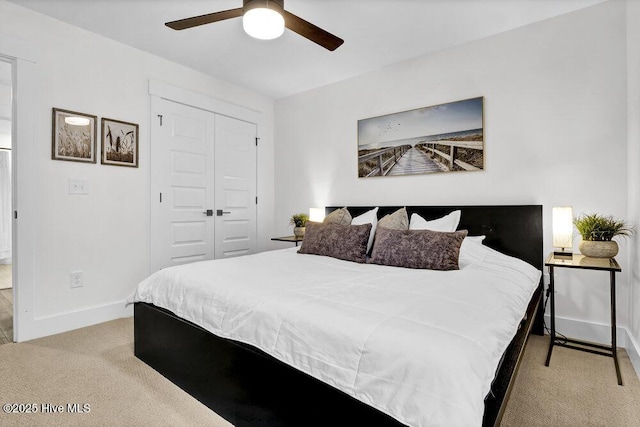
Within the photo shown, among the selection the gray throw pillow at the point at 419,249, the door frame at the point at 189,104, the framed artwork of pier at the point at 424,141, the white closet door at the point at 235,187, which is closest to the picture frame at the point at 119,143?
the door frame at the point at 189,104

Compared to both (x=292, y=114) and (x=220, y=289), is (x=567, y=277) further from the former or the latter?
(x=292, y=114)

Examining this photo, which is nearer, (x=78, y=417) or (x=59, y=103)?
(x=78, y=417)

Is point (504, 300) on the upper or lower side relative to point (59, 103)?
lower

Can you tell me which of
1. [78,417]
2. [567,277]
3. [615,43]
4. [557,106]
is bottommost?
[78,417]

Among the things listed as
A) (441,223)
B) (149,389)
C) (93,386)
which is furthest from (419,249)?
(93,386)

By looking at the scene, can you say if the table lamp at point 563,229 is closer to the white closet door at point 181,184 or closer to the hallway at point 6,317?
the white closet door at point 181,184

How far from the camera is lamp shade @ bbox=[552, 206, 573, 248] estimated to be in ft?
7.71

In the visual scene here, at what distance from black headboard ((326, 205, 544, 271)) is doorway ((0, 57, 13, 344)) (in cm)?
380

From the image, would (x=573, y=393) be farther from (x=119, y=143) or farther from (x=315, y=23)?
(x=119, y=143)

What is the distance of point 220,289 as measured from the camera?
173cm

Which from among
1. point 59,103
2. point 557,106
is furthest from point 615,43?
point 59,103

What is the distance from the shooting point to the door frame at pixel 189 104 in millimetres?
3279

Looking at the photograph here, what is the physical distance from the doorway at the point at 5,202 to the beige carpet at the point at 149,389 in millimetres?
756

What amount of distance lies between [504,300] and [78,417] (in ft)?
6.92
